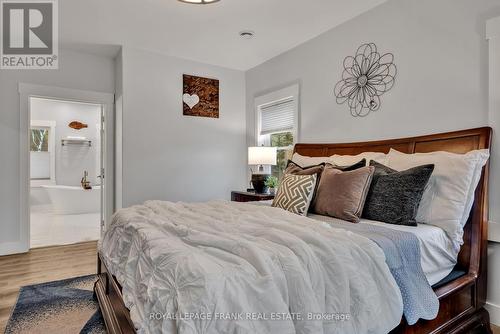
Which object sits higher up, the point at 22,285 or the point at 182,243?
the point at 182,243

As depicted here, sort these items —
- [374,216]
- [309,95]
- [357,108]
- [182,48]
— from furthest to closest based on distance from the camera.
→ [182,48] < [309,95] < [357,108] < [374,216]

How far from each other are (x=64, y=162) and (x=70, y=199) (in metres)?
1.34

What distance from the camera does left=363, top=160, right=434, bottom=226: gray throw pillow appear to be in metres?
1.97

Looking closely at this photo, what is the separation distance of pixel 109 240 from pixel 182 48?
2.78 metres

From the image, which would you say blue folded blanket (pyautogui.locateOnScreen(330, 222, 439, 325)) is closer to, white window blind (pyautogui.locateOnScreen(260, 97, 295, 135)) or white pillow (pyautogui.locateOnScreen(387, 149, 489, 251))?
white pillow (pyautogui.locateOnScreen(387, 149, 489, 251))

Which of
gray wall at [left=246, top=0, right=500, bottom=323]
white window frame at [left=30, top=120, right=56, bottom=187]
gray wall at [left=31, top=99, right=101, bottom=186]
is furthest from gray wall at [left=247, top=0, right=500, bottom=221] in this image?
white window frame at [left=30, top=120, right=56, bottom=187]

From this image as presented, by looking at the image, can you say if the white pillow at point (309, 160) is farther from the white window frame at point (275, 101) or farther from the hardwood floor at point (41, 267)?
the hardwood floor at point (41, 267)

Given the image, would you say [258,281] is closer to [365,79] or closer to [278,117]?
[365,79]

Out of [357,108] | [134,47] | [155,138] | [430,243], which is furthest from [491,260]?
[134,47]

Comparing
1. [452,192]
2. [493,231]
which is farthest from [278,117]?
[493,231]

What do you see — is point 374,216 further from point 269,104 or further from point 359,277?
point 269,104

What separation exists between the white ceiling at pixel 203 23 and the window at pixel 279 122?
0.63 m

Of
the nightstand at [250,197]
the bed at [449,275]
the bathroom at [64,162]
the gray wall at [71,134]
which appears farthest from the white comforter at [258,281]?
the gray wall at [71,134]

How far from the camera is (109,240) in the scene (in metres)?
2.21
